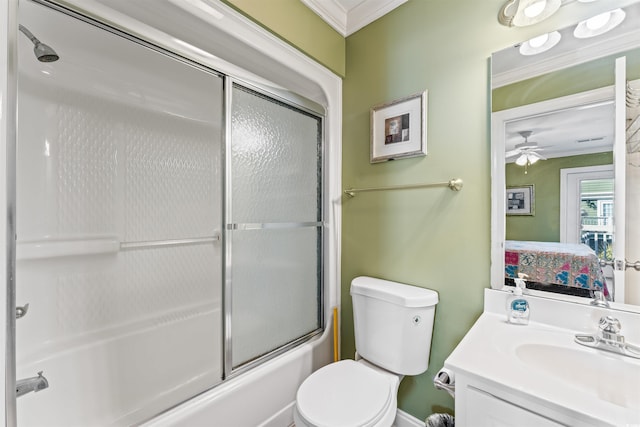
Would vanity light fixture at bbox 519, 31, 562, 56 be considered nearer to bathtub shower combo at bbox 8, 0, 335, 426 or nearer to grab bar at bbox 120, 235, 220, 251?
bathtub shower combo at bbox 8, 0, 335, 426

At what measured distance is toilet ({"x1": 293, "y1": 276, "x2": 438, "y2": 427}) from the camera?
3.40 feet

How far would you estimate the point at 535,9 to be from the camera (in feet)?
3.59

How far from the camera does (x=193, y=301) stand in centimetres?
188

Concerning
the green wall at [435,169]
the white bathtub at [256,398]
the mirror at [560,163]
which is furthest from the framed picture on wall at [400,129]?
the white bathtub at [256,398]

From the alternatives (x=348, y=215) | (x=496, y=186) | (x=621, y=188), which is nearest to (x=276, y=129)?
(x=348, y=215)

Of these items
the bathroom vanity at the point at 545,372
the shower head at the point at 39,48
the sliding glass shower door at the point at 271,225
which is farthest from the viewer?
the sliding glass shower door at the point at 271,225

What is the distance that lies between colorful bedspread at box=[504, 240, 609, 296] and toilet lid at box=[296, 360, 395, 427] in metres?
0.75

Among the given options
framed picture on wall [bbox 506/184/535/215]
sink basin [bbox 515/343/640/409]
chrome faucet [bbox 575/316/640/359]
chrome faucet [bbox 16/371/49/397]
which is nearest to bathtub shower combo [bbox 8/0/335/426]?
chrome faucet [bbox 16/371/49/397]

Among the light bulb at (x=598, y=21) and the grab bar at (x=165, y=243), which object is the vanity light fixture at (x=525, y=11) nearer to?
the light bulb at (x=598, y=21)

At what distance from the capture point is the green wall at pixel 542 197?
1.06 m

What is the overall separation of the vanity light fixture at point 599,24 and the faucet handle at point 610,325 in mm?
1007

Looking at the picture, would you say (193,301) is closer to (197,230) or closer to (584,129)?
(197,230)

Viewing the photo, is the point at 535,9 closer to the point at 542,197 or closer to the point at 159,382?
the point at 542,197

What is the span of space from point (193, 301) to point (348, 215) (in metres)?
1.22
